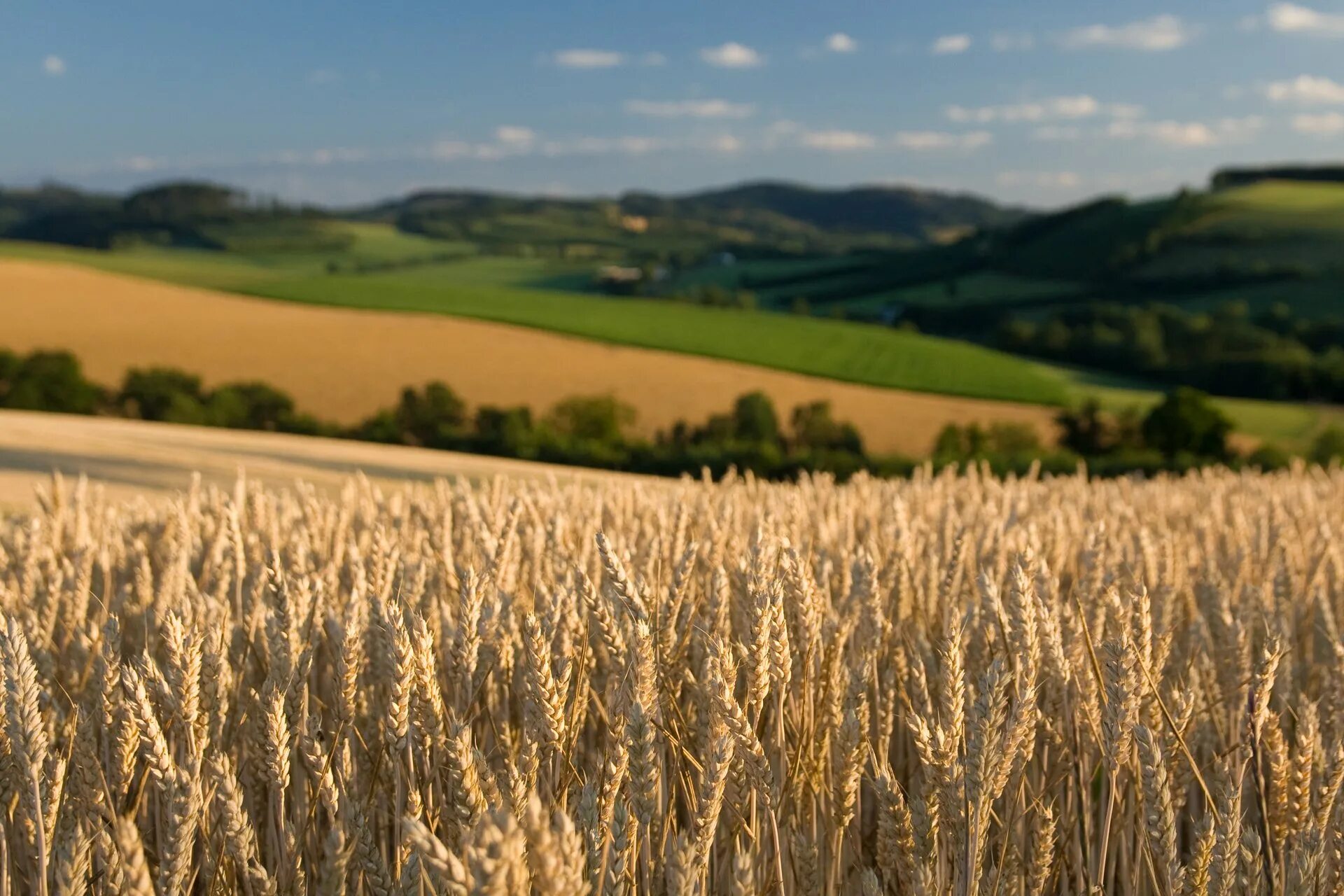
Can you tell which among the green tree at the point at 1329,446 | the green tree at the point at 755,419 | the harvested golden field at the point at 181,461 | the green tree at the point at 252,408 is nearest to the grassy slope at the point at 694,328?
the green tree at the point at 1329,446

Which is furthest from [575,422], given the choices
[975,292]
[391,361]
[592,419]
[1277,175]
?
[1277,175]

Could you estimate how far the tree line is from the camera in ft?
112

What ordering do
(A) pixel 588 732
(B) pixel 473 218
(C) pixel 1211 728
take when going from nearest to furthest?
(A) pixel 588 732, (C) pixel 1211 728, (B) pixel 473 218

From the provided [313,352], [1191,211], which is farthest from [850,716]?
[1191,211]

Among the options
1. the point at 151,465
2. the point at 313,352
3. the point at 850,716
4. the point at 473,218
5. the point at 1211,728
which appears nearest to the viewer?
the point at 850,716

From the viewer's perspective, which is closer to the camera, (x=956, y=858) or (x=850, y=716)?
(x=956, y=858)

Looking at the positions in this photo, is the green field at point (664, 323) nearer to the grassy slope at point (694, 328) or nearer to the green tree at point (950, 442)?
the grassy slope at point (694, 328)

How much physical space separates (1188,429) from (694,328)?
35.4 m

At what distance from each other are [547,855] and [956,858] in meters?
0.94

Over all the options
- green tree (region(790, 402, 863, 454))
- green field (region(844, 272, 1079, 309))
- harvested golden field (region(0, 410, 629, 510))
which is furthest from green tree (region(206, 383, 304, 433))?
green field (region(844, 272, 1079, 309))

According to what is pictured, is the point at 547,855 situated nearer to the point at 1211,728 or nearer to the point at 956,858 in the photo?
the point at 956,858

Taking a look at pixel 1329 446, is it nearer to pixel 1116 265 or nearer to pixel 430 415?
pixel 430 415

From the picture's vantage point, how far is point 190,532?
4.07 m

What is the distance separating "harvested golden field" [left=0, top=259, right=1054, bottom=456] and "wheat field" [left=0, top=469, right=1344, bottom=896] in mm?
37167
